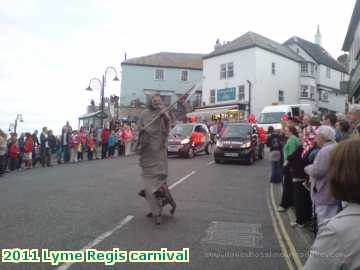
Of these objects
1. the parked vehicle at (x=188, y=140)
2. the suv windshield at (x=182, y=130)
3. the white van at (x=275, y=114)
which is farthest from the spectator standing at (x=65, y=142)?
the white van at (x=275, y=114)

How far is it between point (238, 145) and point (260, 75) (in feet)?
87.3

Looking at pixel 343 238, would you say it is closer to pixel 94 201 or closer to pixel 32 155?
pixel 94 201

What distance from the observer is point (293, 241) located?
6.14 meters

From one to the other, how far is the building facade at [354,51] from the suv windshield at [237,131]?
871 cm

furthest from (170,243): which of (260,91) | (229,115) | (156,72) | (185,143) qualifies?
(156,72)

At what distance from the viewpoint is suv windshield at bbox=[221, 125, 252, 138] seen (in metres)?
17.4

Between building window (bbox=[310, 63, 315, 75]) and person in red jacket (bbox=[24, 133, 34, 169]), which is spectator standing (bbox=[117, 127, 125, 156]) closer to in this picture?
person in red jacket (bbox=[24, 133, 34, 169])

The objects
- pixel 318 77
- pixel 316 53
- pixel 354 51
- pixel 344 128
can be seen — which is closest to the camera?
pixel 344 128

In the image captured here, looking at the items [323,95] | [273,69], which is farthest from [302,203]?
[323,95]

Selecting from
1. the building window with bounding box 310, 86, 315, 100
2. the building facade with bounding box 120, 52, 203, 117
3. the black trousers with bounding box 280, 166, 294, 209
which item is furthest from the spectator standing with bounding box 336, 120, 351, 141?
the building facade with bounding box 120, 52, 203, 117

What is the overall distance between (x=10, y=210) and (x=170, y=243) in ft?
13.0

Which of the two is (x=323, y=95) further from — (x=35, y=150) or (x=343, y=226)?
(x=343, y=226)

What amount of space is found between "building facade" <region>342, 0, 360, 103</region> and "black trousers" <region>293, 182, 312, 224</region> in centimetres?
1724

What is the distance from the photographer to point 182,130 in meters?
20.8
